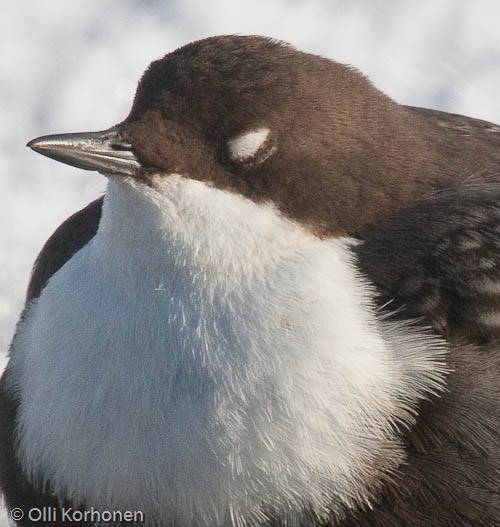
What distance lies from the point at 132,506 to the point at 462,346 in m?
1.21

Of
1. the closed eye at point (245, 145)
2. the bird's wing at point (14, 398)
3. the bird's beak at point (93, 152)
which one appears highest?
the closed eye at point (245, 145)

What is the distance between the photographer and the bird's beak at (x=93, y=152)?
360 centimetres

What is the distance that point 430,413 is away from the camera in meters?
3.63

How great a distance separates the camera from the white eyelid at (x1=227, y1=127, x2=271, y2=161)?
3.63 m

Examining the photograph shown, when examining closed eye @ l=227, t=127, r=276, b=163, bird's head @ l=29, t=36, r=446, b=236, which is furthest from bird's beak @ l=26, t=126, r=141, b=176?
closed eye @ l=227, t=127, r=276, b=163

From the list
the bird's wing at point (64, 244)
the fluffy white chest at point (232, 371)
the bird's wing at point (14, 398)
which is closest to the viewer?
the fluffy white chest at point (232, 371)

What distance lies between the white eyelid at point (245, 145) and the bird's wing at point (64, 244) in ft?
3.35

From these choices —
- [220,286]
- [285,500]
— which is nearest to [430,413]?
[285,500]

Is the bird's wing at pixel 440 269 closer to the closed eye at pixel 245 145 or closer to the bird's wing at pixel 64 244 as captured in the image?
the closed eye at pixel 245 145

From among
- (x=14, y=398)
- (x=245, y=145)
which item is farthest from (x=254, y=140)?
(x=14, y=398)

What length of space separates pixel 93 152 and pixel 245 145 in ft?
1.60

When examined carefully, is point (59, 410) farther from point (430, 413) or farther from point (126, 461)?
point (430, 413)

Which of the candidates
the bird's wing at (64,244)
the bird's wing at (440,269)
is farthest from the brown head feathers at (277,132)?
the bird's wing at (64,244)

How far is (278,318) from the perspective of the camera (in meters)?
3.64
